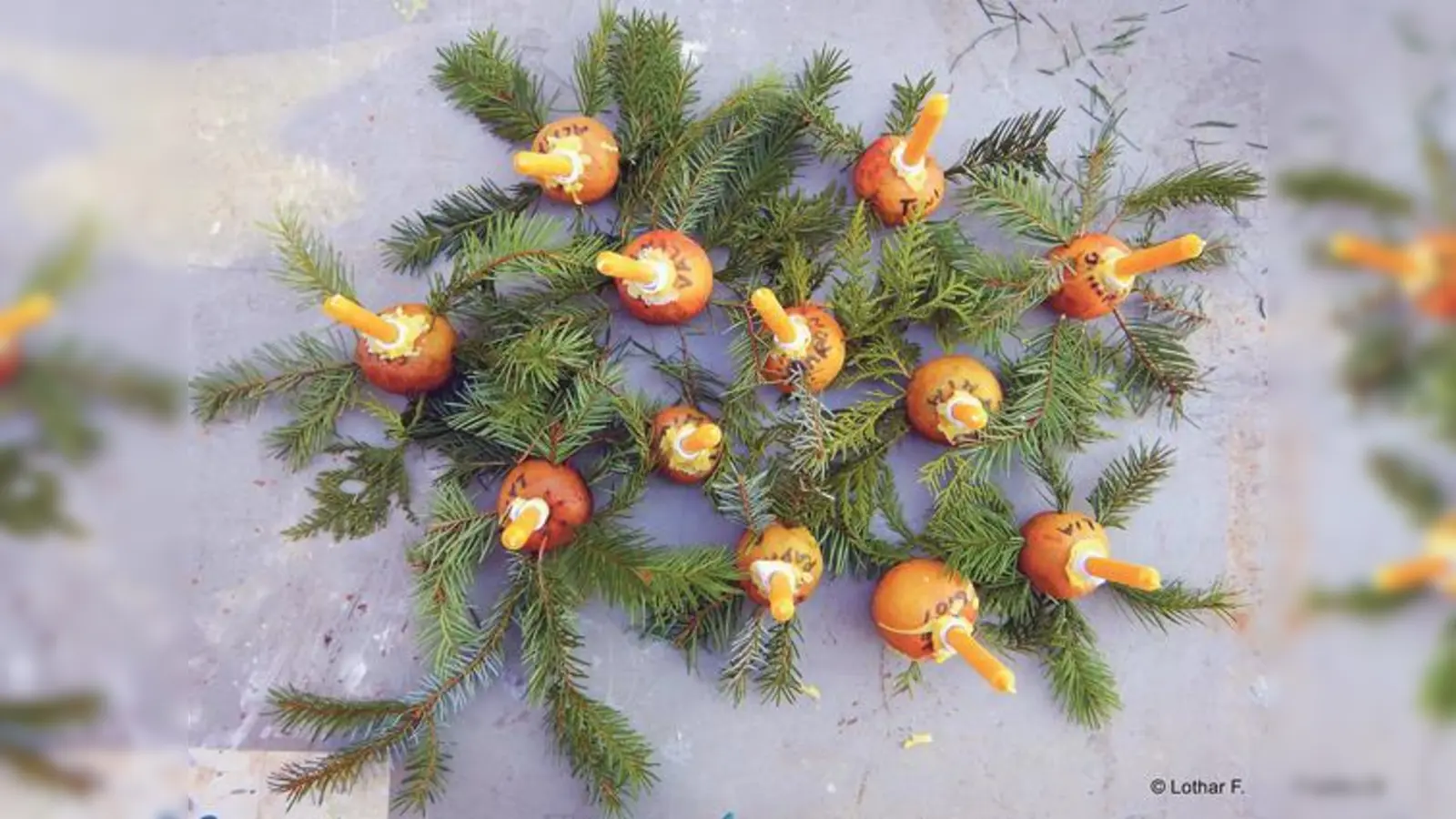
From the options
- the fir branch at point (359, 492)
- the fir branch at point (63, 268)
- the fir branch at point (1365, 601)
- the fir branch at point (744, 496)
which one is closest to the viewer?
the fir branch at point (63, 268)

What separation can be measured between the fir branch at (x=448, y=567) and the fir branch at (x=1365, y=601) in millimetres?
686

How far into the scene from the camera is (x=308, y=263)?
897 millimetres

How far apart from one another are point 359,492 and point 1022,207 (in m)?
0.72

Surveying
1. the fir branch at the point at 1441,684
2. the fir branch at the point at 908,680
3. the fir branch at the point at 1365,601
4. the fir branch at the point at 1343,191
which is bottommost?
the fir branch at the point at 908,680

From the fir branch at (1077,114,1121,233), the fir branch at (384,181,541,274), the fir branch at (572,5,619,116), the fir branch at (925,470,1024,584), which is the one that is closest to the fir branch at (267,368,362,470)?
the fir branch at (384,181,541,274)

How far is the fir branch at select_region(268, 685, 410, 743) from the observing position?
0.91 metres

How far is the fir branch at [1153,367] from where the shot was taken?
3.15ft

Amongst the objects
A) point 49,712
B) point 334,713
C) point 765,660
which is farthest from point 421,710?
point 49,712

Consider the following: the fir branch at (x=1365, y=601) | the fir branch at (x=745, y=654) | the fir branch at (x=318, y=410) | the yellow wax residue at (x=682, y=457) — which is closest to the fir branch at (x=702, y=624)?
the fir branch at (x=745, y=654)

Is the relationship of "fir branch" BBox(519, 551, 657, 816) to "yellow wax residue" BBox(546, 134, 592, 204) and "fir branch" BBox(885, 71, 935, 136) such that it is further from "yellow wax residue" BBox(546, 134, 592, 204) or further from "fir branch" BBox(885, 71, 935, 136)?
"fir branch" BBox(885, 71, 935, 136)

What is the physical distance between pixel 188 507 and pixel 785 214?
67 cm

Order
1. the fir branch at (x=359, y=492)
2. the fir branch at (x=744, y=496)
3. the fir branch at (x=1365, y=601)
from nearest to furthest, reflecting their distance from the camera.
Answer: the fir branch at (x=1365, y=601) < the fir branch at (x=744, y=496) < the fir branch at (x=359, y=492)

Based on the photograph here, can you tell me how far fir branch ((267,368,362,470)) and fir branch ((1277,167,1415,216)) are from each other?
82 cm

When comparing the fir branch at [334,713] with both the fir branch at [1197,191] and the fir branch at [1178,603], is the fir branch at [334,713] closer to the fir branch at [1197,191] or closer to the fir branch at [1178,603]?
the fir branch at [1178,603]
